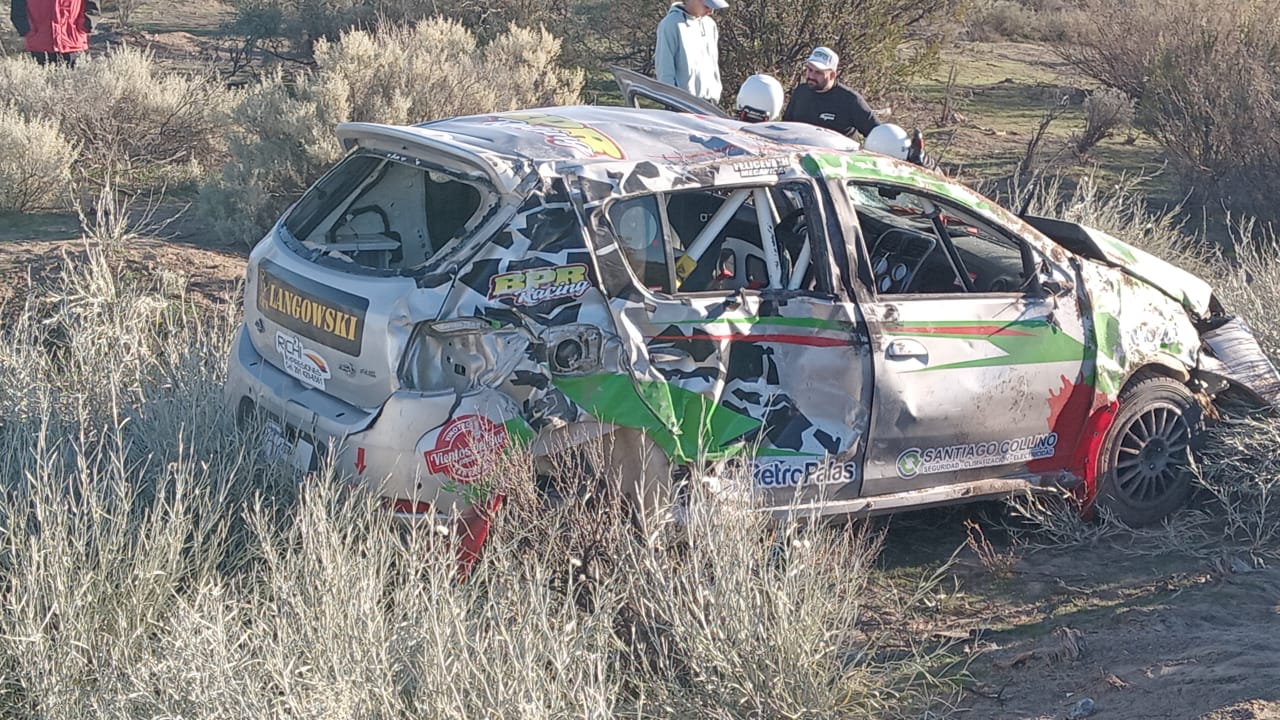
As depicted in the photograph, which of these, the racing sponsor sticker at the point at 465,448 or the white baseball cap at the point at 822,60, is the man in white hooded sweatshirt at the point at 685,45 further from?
the racing sponsor sticker at the point at 465,448

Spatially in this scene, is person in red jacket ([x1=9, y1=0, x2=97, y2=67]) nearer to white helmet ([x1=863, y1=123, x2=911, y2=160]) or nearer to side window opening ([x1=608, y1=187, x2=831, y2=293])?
white helmet ([x1=863, y1=123, x2=911, y2=160])

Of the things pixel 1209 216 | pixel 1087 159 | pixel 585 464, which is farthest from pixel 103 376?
pixel 1087 159

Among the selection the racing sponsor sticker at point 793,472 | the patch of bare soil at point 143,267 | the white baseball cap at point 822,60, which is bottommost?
the patch of bare soil at point 143,267

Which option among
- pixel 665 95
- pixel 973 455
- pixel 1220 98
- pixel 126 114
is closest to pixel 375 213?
pixel 665 95

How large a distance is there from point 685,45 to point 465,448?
222 inches

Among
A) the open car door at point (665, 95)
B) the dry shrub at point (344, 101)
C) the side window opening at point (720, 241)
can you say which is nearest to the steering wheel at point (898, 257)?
the side window opening at point (720, 241)

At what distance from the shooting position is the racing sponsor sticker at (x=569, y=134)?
4910 mm

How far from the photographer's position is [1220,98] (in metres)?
11.7

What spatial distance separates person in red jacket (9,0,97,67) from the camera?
1207 cm

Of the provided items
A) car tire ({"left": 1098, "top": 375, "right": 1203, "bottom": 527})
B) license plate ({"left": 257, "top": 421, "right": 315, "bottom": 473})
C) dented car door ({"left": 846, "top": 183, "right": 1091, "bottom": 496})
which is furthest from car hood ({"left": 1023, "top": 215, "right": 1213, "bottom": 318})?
license plate ({"left": 257, "top": 421, "right": 315, "bottom": 473})

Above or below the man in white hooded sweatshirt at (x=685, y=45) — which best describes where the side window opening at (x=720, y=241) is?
below

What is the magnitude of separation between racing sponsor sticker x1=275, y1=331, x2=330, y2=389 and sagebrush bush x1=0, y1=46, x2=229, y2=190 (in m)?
6.21

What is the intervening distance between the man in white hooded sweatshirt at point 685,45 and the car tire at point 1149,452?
14.8 feet

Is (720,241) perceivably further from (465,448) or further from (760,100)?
(760,100)
